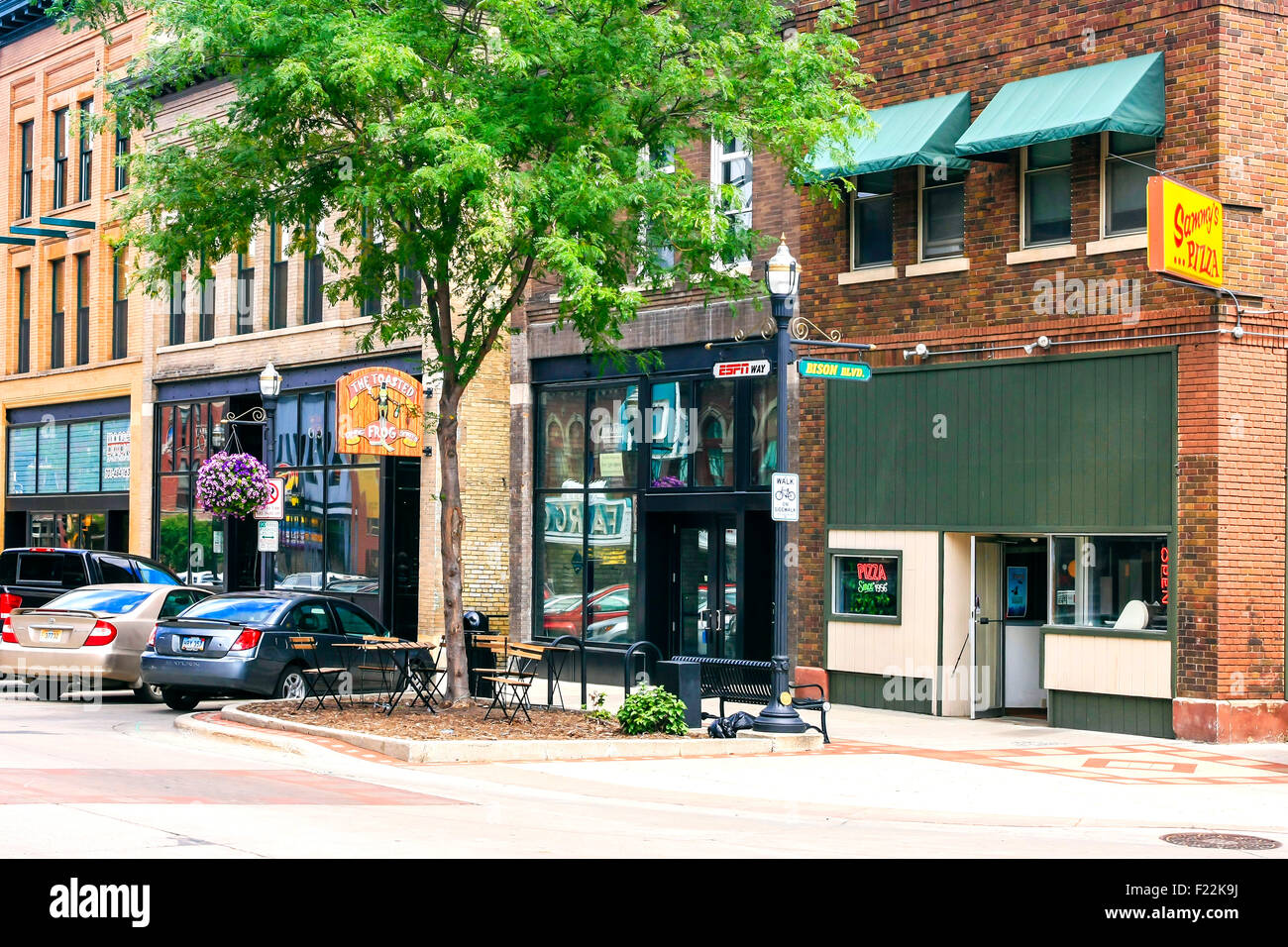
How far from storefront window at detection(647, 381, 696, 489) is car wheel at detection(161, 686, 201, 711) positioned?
740 cm

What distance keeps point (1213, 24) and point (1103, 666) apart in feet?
23.8

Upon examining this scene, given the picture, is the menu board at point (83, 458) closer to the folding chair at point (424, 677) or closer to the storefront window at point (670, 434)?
the storefront window at point (670, 434)

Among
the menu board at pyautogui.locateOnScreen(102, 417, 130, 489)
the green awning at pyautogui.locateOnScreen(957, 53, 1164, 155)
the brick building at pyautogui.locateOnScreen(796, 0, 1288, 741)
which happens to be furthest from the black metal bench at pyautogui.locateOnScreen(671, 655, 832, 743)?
the menu board at pyautogui.locateOnScreen(102, 417, 130, 489)

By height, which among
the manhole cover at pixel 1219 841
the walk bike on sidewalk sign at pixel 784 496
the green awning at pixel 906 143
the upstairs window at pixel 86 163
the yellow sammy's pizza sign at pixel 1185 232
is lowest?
the manhole cover at pixel 1219 841


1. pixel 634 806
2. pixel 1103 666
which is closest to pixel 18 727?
pixel 634 806

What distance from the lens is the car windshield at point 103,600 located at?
19.4 metres

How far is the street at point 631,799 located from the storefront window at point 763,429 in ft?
16.4

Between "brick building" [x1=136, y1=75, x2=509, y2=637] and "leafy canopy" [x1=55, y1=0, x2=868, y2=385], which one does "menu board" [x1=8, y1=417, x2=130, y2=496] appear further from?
"leafy canopy" [x1=55, y1=0, x2=868, y2=385]

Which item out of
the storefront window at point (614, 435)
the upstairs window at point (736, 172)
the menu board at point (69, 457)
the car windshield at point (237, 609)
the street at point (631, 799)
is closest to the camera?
the street at point (631, 799)

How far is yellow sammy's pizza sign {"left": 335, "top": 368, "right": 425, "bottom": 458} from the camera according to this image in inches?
887

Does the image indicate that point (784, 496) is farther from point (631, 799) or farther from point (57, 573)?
point (57, 573)

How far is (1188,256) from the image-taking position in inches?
636

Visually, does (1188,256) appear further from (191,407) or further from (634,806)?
(191,407)

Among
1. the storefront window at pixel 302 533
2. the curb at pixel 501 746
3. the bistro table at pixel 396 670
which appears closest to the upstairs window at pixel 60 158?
the storefront window at pixel 302 533
